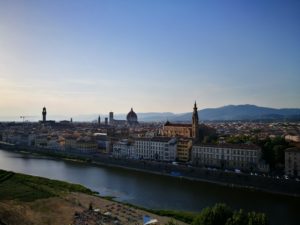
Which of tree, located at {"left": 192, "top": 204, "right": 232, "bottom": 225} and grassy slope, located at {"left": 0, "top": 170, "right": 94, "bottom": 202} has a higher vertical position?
tree, located at {"left": 192, "top": 204, "right": 232, "bottom": 225}

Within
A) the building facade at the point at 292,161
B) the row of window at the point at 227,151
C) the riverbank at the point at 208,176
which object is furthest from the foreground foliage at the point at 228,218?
the row of window at the point at 227,151

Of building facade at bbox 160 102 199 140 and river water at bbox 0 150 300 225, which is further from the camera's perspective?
building facade at bbox 160 102 199 140

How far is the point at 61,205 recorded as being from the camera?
75.1 ft

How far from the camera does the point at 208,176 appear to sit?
32.9 m

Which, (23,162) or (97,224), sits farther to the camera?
(23,162)

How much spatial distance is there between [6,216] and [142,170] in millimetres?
19631

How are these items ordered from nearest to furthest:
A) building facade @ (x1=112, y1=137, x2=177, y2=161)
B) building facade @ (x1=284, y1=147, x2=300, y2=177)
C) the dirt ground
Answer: the dirt ground < building facade @ (x1=284, y1=147, x2=300, y2=177) < building facade @ (x1=112, y1=137, x2=177, y2=161)

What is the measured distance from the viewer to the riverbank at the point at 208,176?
2800cm

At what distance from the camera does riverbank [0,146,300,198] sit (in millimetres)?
28000

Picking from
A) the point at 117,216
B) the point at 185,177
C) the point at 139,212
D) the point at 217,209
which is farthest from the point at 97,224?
the point at 185,177

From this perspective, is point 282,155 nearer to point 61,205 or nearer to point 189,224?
point 189,224

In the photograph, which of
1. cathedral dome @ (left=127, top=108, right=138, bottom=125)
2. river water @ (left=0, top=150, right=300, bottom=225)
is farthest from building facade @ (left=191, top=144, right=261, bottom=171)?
cathedral dome @ (left=127, top=108, right=138, bottom=125)

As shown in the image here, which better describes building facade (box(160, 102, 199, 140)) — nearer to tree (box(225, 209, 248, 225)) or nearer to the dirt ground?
the dirt ground

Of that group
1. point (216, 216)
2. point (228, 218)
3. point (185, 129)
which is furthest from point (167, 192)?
point (185, 129)
